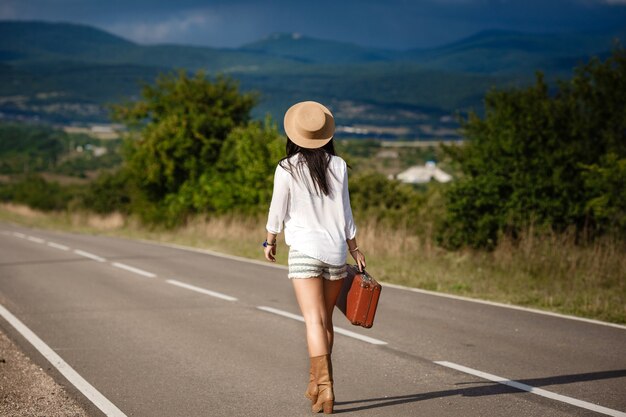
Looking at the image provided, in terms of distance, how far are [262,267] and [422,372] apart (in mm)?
9403

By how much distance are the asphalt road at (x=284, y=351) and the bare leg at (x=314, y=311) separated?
1.74 feet

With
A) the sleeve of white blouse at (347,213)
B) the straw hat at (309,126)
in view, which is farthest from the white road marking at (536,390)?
the straw hat at (309,126)

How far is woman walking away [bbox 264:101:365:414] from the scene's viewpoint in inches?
227

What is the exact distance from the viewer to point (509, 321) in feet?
33.2

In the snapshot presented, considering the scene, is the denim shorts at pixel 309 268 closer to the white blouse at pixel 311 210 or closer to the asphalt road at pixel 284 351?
the white blouse at pixel 311 210

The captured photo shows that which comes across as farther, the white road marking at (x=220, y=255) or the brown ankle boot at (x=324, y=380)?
the white road marking at (x=220, y=255)

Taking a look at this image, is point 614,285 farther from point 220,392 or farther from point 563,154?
point 220,392

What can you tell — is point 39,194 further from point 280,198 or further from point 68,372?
point 280,198

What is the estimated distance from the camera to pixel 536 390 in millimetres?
6582

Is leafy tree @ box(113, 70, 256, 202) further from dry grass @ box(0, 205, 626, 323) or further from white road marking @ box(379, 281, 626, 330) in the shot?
white road marking @ box(379, 281, 626, 330)

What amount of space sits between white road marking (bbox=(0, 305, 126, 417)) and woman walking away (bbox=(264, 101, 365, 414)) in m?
1.42

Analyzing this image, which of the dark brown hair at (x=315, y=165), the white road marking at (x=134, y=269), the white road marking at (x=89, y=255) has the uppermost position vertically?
the dark brown hair at (x=315, y=165)

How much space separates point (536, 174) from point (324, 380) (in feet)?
46.1

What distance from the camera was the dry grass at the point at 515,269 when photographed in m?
11.7
